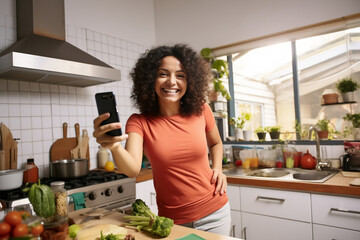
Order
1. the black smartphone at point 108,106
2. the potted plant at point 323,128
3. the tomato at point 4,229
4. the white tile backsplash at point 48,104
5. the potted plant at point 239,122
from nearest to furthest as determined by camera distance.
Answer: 1. the tomato at point 4,229
2. the black smartphone at point 108,106
3. the white tile backsplash at point 48,104
4. the potted plant at point 323,128
5. the potted plant at point 239,122

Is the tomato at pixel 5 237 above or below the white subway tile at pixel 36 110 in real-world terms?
below

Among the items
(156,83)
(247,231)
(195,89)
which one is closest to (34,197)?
(156,83)

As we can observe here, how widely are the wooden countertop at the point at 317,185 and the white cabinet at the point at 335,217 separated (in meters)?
0.05

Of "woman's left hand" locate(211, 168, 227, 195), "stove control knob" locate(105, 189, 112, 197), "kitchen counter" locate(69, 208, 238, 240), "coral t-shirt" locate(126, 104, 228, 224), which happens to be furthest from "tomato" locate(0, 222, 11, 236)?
"stove control knob" locate(105, 189, 112, 197)

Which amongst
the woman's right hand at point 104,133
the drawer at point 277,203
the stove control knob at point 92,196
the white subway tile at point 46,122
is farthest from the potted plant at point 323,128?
the white subway tile at point 46,122

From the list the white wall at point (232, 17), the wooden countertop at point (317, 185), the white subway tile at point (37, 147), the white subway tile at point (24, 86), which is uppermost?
the white wall at point (232, 17)

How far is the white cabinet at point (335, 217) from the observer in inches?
64.7

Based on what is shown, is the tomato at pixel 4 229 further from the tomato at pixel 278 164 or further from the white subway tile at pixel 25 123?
the tomato at pixel 278 164

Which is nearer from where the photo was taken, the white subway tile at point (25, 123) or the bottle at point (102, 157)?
the white subway tile at point (25, 123)

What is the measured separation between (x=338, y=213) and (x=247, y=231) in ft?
2.17

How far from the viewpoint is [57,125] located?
2.44 meters

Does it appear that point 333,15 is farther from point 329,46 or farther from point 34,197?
point 34,197

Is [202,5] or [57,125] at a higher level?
[202,5]

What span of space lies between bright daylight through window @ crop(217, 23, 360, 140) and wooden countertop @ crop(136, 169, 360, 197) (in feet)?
2.14
